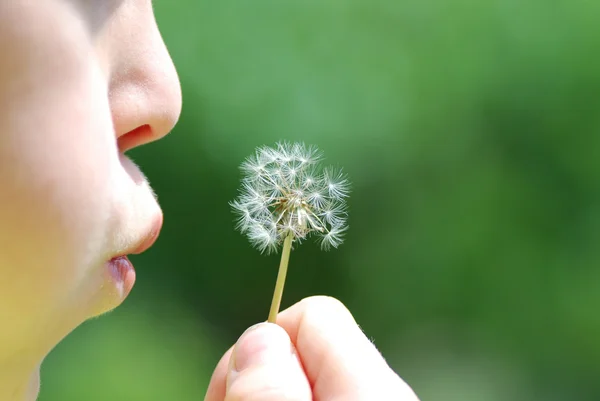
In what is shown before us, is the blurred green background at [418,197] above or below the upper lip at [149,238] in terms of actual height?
above

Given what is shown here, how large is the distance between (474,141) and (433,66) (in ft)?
0.50

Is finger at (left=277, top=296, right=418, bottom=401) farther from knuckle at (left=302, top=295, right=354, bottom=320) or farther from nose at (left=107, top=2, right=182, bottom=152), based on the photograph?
nose at (left=107, top=2, right=182, bottom=152)

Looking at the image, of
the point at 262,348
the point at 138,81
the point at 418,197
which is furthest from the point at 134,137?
the point at 418,197

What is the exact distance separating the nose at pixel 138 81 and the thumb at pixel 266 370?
0.15m

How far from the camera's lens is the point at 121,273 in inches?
20.5

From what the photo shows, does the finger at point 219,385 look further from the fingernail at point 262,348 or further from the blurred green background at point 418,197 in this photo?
the blurred green background at point 418,197

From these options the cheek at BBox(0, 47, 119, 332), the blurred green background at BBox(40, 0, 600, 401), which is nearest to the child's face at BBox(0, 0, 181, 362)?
the cheek at BBox(0, 47, 119, 332)

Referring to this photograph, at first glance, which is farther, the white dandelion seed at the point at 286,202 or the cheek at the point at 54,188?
the white dandelion seed at the point at 286,202

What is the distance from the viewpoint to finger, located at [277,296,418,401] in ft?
1.75

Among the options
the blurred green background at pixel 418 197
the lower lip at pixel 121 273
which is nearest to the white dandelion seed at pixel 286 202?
the lower lip at pixel 121 273

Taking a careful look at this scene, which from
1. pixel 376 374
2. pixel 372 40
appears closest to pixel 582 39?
pixel 372 40

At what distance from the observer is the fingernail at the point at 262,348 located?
53 cm

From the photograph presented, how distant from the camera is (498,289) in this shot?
1.41 meters

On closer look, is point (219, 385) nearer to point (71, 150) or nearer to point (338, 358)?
point (338, 358)
